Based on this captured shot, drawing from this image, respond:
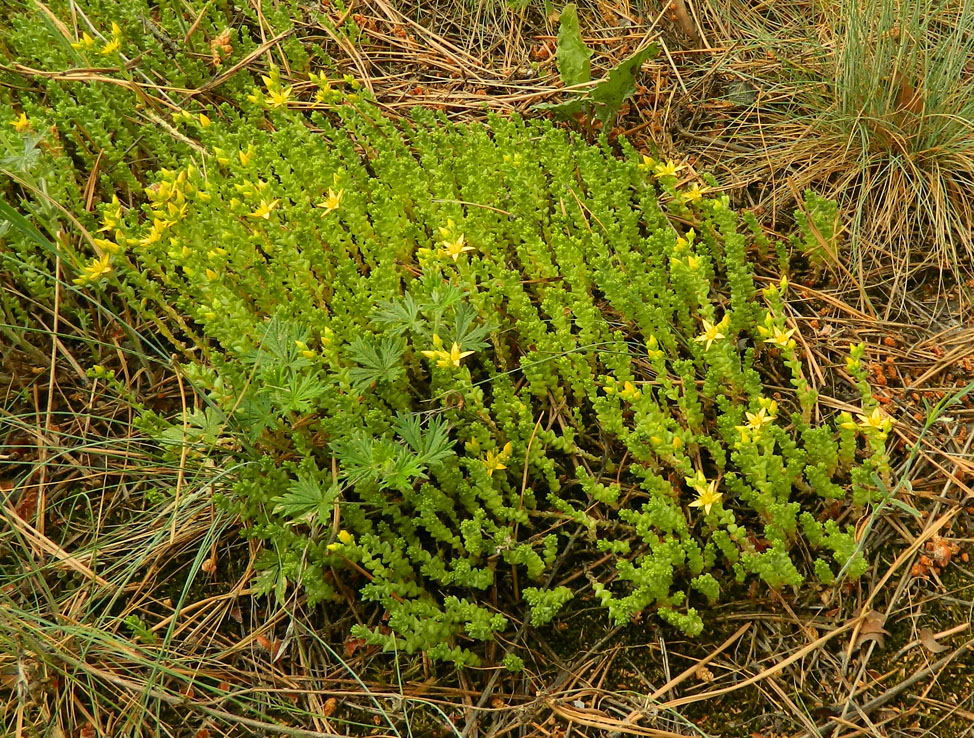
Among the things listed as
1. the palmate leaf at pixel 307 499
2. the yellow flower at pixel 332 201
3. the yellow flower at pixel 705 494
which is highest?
the yellow flower at pixel 332 201

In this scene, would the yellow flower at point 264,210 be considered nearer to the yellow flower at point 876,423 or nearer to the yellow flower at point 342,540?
the yellow flower at point 342,540

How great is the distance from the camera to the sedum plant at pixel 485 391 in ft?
7.16

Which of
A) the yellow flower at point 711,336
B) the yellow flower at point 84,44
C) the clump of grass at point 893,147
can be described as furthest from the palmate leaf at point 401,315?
the yellow flower at point 84,44

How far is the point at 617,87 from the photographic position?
10.4 feet

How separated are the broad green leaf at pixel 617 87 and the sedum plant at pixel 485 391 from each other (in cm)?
44

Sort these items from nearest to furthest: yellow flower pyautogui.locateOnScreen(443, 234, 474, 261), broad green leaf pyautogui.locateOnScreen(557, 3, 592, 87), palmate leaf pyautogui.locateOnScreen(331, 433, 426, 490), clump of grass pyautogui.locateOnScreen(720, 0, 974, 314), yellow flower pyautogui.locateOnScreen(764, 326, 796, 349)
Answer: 1. palmate leaf pyautogui.locateOnScreen(331, 433, 426, 490)
2. yellow flower pyautogui.locateOnScreen(764, 326, 796, 349)
3. yellow flower pyautogui.locateOnScreen(443, 234, 474, 261)
4. clump of grass pyautogui.locateOnScreen(720, 0, 974, 314)
5. broad green leaf pyautogui.locateOnScreen(557, 3, 592, 87)

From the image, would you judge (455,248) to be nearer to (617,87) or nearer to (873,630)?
(617,87)

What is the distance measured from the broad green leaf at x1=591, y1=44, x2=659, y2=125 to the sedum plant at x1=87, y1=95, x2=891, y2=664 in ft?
1.43

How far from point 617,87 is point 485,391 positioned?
4.53 ft

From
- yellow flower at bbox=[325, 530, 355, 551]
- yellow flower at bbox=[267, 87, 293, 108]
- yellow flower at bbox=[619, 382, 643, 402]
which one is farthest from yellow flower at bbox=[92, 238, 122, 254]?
yellow flower at bbox=[619, 382, 643, 402]

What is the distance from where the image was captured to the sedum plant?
85.9 inches

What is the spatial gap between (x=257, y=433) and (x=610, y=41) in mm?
2465

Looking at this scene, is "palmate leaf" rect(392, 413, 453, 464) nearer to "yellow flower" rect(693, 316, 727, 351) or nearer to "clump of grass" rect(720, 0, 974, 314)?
"yellow flower" rect(693, 316, 727, 351)

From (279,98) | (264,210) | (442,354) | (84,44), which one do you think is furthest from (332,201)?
(84,44)
